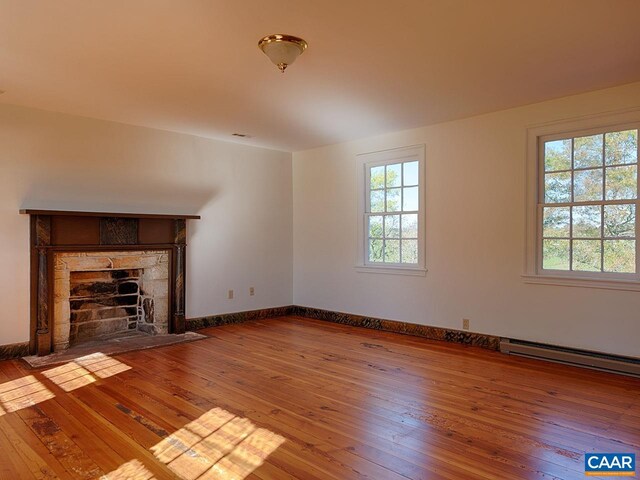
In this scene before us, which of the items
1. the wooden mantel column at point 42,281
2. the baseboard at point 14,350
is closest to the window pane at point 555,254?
the wooden mantel column at point 42,281

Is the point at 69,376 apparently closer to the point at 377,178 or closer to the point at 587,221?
the point at 377,178

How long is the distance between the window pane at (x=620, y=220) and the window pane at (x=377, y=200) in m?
2.47

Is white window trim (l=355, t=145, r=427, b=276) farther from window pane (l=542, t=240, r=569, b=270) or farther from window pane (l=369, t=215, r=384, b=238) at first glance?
window pane (l=542, t=240, r=569, b=270)

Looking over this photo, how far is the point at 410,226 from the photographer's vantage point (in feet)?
17.5

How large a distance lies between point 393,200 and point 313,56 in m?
A: 2.74

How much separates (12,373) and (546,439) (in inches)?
163

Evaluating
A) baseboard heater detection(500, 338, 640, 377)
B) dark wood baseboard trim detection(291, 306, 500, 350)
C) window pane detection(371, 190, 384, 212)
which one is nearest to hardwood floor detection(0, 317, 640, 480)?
baseboard heater detection(500, 338, 640, 377)

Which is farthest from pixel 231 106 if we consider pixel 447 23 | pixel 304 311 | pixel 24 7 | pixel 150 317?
pixel 304 311

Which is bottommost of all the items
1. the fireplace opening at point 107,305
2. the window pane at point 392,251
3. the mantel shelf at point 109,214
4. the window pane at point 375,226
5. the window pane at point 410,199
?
the fireplace opening at point 107,305

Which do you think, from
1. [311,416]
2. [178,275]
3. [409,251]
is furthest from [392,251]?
[311,416]

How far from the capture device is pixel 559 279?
4.09 m

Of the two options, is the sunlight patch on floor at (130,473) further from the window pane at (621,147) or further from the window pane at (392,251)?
the window pane at (621,147)

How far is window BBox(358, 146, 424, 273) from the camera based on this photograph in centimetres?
522

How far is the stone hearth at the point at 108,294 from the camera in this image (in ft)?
14.8
